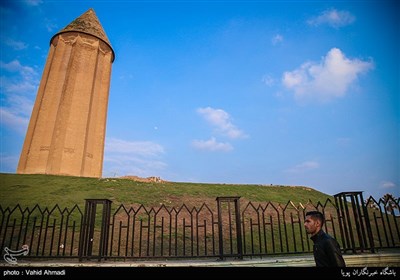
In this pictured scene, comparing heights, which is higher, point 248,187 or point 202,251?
point 248,187

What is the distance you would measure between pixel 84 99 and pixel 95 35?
10.0 meters

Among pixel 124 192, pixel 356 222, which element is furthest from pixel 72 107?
pixel 356 222

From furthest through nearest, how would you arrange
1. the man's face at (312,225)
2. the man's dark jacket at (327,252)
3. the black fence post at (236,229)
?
the black fence post at (236,229) → the man's face at (312,225) → the man's dark jacket at (327,252)

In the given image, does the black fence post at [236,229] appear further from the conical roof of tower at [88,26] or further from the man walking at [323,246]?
the conical roof of tower at [88,26]

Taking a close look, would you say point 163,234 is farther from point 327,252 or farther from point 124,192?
point 327,252

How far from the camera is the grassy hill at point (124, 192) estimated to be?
1573cm

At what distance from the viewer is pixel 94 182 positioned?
20.8m

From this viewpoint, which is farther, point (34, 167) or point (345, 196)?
point (34, 167)

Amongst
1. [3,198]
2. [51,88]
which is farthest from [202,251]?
[51,88]

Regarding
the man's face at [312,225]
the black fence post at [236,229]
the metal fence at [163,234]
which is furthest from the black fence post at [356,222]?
the man's face at [312,225]

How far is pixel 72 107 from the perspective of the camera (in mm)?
30625

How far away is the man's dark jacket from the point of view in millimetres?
3293

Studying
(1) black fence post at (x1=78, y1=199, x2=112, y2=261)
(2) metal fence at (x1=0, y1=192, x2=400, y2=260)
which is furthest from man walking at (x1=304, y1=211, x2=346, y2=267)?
(1) black fence post at (x1=78, y1=199, x2=112, y2=261)
